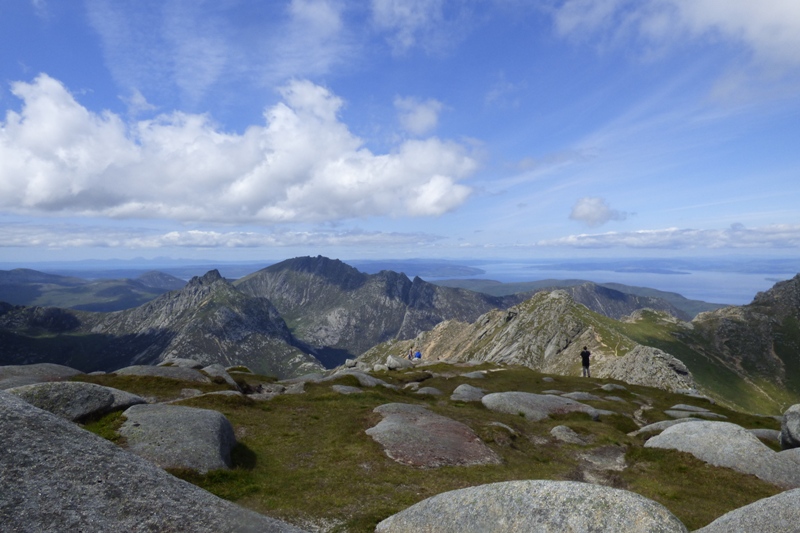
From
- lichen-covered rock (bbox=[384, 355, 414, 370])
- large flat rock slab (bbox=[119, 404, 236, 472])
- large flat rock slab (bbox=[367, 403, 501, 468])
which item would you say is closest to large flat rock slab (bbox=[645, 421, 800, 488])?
large flat rock slab (bbox=[367, 403, 501, 468])

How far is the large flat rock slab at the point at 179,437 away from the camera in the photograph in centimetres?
2359

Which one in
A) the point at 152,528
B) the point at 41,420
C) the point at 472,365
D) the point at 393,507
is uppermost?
the point at 41,420

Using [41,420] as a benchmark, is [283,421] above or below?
below

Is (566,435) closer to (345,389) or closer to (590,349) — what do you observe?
(345,389)

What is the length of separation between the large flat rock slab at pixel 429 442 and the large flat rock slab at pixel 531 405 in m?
16.6

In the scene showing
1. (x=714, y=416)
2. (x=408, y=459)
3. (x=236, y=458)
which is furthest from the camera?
(x=714, y=416)

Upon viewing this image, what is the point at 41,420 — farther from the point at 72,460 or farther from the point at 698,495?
the point at 698,495

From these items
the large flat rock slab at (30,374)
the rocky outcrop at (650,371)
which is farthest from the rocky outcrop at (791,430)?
the large flat rock slab at (30,374)

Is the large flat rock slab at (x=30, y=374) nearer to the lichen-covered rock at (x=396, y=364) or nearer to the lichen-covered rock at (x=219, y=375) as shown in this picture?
the lichen-covered rock at (x=219, y=375)

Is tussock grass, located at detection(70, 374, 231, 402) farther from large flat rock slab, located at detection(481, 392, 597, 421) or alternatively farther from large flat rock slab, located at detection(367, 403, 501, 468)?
large flat rock slab, located at detection(481, 392, 597, 421)

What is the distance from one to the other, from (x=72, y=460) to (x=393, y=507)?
14588 millimetres

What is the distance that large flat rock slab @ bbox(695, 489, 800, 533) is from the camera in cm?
1475

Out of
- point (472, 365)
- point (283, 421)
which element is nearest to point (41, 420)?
point (283, 421)

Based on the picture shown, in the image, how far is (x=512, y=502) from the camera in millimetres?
15180
